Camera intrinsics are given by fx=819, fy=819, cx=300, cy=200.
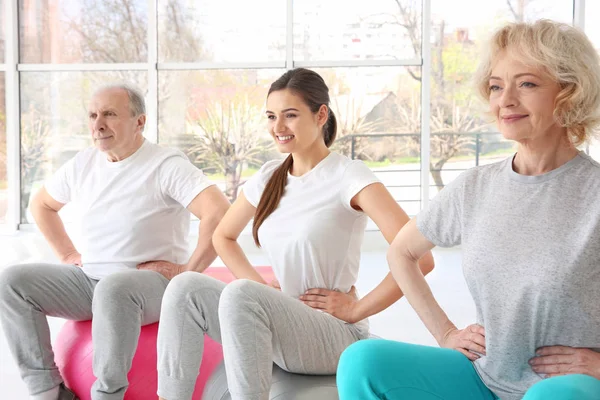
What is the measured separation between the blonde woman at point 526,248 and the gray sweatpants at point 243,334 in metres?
0.30

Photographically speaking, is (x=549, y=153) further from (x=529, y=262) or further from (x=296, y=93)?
(x=296, y=93)

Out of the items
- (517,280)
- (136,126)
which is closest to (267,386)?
(517,280)

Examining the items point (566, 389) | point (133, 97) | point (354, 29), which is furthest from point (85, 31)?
point (566, 389)

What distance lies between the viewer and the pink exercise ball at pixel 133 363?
7.93 feet

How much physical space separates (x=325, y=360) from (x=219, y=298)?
0.31 metres

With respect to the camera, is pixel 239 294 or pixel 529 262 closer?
pixel 529 262

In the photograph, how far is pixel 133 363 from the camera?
248cm

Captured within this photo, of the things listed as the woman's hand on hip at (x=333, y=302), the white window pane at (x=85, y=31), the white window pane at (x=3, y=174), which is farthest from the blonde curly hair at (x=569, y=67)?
the white window pane at (x=3, y=174)

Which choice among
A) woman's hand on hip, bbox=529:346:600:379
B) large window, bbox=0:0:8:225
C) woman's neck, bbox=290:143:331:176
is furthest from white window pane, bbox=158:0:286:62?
woman's hand on hip, bbox=529:346:600:379

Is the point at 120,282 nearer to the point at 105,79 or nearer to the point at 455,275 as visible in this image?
the point at 455,275

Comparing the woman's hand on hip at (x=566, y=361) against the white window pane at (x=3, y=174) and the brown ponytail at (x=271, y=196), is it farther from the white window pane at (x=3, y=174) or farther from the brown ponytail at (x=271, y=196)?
the white window pane at (x=3, y=174)

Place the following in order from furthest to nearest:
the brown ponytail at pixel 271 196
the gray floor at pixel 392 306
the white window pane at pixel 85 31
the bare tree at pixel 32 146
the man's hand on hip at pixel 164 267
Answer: the bare tree at pixel 32 146 < the white window pane at pixel 85 31 < the gray floor at pixel 392 306 < the man's hand on hip at pixel 164 267 < the brown ponytail at pixel 271 196

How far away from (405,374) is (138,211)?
52.7 inches

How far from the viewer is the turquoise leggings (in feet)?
5.34
